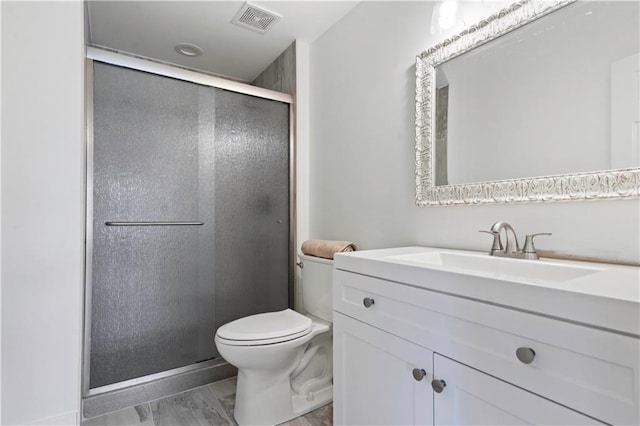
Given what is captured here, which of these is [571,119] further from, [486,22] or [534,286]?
[534,286]

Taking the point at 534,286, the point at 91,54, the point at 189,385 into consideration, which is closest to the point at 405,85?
the point at 534,286

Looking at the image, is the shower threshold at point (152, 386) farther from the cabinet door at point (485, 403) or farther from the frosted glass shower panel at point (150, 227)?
the cabinet door at point (485, 403)

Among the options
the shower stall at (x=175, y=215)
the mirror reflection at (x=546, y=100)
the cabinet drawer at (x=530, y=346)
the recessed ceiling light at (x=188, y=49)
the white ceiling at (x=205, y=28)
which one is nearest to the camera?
the cabinet drawer at (x=530, y=346)

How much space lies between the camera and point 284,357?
1.45 meters

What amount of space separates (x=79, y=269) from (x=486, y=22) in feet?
6.20

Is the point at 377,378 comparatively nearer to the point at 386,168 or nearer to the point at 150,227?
the point at 386,168

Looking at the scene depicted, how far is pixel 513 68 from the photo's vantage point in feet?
3.81

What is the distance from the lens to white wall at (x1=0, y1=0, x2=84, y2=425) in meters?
A: 1.23

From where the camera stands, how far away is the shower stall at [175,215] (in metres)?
1.65

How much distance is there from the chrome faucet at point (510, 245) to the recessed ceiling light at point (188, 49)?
7.58 ft

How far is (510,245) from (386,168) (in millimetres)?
734

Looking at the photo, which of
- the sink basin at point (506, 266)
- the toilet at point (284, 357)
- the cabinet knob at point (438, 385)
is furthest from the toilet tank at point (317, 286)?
the cabinet knob at point (438, 385)

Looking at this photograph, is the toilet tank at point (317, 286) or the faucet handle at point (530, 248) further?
the toilet tank at point (317, 286)

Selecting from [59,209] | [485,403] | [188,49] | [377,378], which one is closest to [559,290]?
[485,403]
